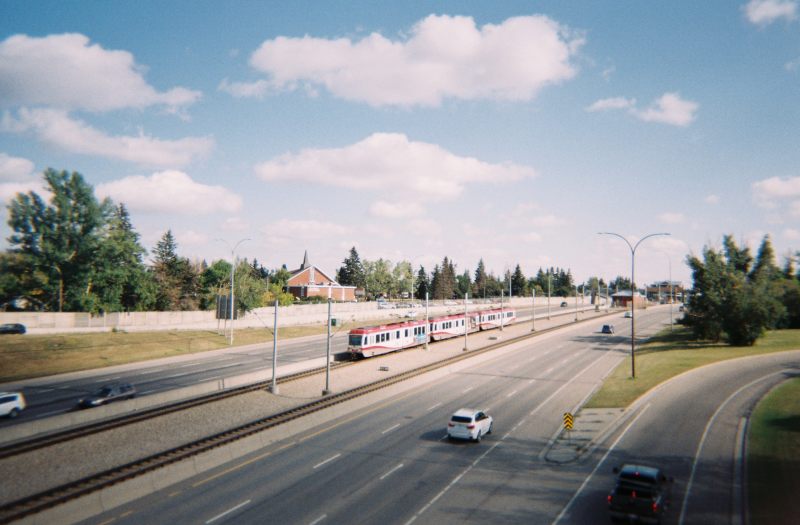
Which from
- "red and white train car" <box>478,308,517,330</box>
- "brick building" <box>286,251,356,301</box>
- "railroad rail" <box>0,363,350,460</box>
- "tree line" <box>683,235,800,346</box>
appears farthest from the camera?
"brick building" <box>286,251,356,301</box>

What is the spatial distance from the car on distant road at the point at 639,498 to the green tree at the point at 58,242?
2812 inches

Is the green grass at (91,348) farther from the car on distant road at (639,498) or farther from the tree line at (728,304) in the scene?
the tree line at (728,304)

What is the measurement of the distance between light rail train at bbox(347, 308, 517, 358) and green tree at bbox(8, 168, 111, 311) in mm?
41365

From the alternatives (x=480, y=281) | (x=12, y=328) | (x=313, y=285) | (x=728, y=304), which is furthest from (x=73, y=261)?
(x=480, y=281)

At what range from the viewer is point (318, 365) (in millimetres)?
46812

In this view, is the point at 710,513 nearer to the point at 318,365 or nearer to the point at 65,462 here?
the point at 65,462

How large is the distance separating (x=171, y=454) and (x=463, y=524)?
1484cm

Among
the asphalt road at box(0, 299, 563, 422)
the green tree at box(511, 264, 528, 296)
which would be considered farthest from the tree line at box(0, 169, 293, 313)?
the green tree at box(511, 264, 528, 296)

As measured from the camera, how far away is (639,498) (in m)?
15.5

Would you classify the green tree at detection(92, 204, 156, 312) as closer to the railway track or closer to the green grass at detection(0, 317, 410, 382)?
the green grass at detection(0, 317, 410, 382)

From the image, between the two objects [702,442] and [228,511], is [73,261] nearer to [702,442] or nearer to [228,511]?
[228,511]

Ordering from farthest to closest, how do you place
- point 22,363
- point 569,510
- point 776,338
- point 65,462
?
1. point 776,338
2. point 22,363
3. point 65,462
4. point 569,510

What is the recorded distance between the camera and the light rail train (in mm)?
50188

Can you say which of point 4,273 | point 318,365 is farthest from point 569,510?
point 4,273
